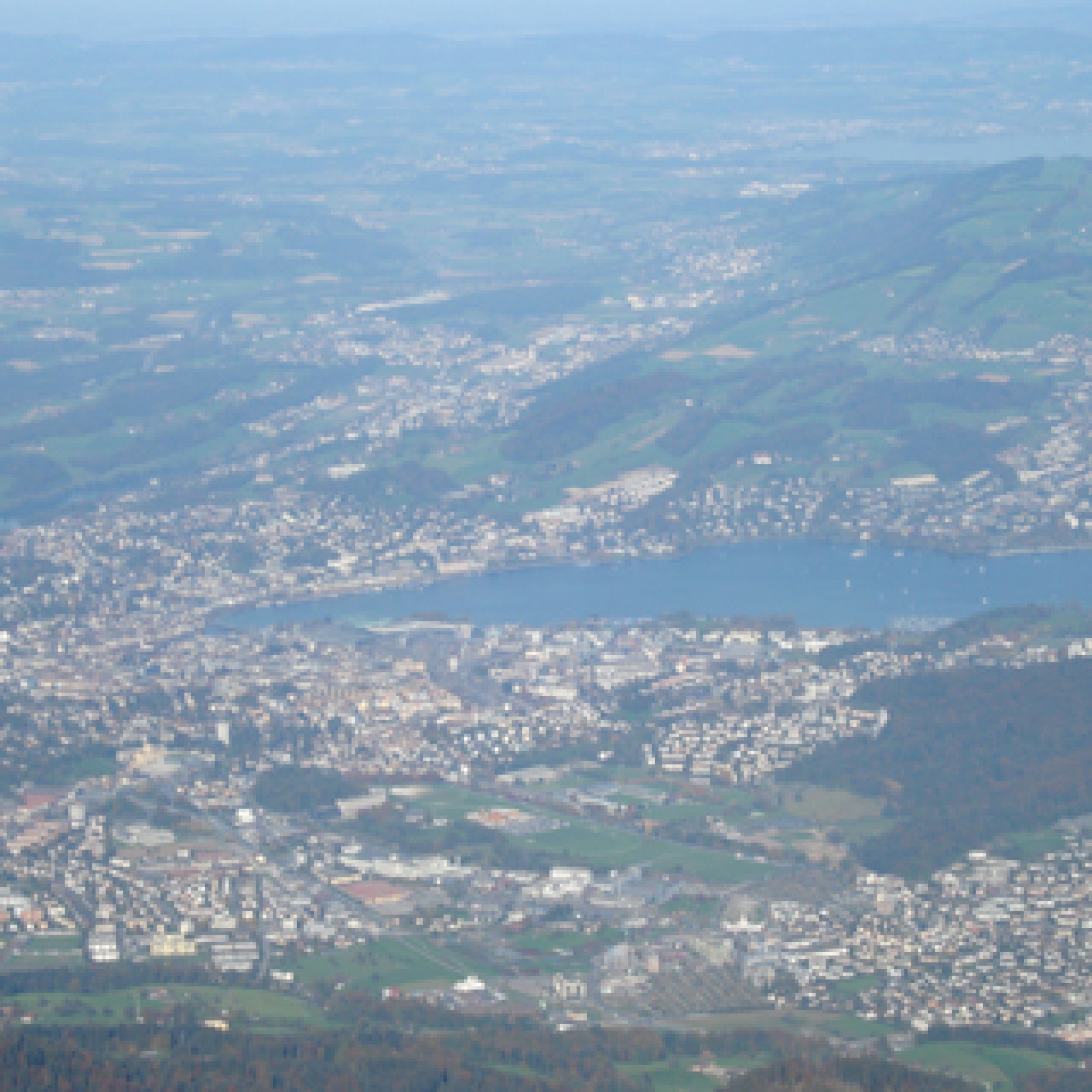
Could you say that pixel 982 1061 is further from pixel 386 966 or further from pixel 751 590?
pixel 751 590

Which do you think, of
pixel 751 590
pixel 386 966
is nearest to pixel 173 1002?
pixel 386 966

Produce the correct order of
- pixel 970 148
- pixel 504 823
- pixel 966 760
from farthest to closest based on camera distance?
pixel 970 148
pixel 966 760
pixel 504 823

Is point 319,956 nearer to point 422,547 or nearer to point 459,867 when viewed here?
point 459,867

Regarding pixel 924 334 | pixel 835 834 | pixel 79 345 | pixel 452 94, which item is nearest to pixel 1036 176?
pixel 924 334

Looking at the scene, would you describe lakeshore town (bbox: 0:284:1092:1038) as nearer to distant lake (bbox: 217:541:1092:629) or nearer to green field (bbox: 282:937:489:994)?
green field (bbox: 282:937:489:994)

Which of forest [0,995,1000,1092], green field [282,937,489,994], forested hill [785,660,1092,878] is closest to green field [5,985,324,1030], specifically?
forest [0,995,1000,1092]

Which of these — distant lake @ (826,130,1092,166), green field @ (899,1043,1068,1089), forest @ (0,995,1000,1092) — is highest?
forest @ (0,995,1000,1092)

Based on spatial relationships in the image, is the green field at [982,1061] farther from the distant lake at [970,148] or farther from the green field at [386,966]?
the distant lake at [970,148]
